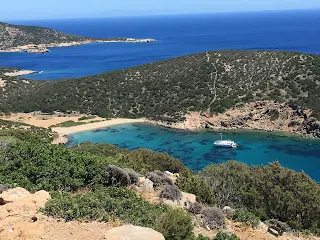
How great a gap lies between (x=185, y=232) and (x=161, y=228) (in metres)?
0.75

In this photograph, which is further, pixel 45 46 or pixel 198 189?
pixel 45 46

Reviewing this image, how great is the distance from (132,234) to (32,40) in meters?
194

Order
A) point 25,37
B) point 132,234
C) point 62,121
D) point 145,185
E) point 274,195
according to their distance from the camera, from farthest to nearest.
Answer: point 25,37, point 62,121, point 274,195, point 145,185, point 132,234

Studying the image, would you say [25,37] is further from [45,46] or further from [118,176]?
[118,176]

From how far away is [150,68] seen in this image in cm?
6738

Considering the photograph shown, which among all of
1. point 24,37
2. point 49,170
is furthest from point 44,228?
point 24,37

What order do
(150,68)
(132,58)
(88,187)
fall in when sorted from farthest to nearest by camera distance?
(132,58) < (150,68) < (88,187)

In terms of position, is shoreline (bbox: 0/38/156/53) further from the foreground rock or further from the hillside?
the foreground rock

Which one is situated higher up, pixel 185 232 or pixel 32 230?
pixel 32 230

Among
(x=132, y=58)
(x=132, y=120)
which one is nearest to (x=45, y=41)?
(x=132, y=58)

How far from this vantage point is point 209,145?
144 ft

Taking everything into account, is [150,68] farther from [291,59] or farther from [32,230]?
[32,230]

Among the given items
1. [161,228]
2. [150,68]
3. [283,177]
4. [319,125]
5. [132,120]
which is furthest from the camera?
[150,68]

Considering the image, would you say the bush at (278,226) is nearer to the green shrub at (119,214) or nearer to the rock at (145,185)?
the green shrub at (119,214)
